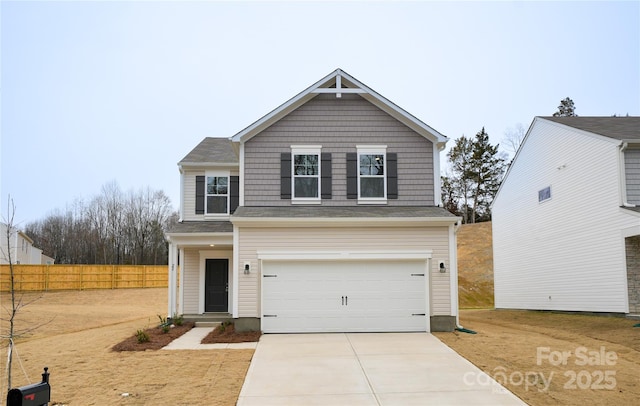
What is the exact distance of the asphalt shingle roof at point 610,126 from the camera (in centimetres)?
1877

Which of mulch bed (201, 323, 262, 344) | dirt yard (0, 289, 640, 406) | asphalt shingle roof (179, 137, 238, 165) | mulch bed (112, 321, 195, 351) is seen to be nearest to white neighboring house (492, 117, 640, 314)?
dirt yard (0, 289, 640, 406)

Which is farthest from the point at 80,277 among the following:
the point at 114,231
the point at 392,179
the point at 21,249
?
the point at 392,179

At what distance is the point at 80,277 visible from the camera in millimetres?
38812

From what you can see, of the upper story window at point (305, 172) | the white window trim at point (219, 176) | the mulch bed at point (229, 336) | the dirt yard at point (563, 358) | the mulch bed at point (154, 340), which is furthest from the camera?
the white window trim at point (219, 176)

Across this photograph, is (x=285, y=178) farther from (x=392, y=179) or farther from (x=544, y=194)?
(x=544, y=194)

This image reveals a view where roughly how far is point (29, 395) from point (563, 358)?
400 inches

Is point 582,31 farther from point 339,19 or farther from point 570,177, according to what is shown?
point 339,19

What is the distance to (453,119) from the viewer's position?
58.8m

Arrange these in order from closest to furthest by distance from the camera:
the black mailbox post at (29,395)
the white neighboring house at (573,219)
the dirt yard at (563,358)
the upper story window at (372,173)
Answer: the black mailbox post at (29,395) → the dirt yard at (563,358) → the upper story window at (372,173) → the white neighboring house at (573,219)

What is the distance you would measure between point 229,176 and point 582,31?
13032mm

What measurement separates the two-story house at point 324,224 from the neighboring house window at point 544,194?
8074 mm

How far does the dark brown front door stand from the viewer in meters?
19.6

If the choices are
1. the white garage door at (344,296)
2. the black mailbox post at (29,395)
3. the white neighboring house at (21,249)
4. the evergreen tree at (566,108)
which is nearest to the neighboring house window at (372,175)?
the white garage door at (344,296)

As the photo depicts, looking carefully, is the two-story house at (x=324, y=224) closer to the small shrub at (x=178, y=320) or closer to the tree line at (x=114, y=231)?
the small shrub at (x=178, y=320)
